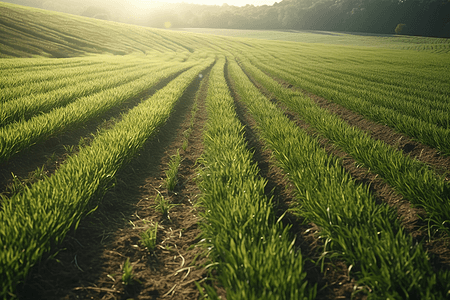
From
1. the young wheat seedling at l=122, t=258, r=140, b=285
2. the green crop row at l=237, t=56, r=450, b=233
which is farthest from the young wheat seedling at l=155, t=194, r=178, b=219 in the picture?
the green crop row at l=237, t=56, r=450, b=233

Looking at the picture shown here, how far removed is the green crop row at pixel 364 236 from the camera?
1.53m

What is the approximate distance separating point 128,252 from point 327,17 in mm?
126329

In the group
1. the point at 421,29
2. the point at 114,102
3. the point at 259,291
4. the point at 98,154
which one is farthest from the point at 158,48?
the point at 421,29

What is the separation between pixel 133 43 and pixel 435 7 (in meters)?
102

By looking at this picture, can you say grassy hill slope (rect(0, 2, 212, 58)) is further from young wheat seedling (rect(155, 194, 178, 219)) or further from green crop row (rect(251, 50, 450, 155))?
green crop row (rect(251, 50, 450, 155))

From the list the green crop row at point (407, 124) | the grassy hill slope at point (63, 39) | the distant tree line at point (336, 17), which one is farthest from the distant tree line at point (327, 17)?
the green crop row at point (407, 124)

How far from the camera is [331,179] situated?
8.84 feet

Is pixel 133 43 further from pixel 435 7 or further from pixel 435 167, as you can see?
pixel 435 7

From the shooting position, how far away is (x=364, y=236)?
6.00 ft

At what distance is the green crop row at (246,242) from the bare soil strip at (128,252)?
0.32 metres

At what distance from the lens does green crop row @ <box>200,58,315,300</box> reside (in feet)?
4.83

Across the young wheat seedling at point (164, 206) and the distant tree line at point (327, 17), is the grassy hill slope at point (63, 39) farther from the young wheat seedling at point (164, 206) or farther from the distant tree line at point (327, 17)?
the distant tree line at point (327, 17)

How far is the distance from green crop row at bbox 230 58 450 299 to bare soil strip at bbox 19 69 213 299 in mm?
1197

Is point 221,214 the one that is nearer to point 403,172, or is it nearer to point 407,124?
point 403,172
